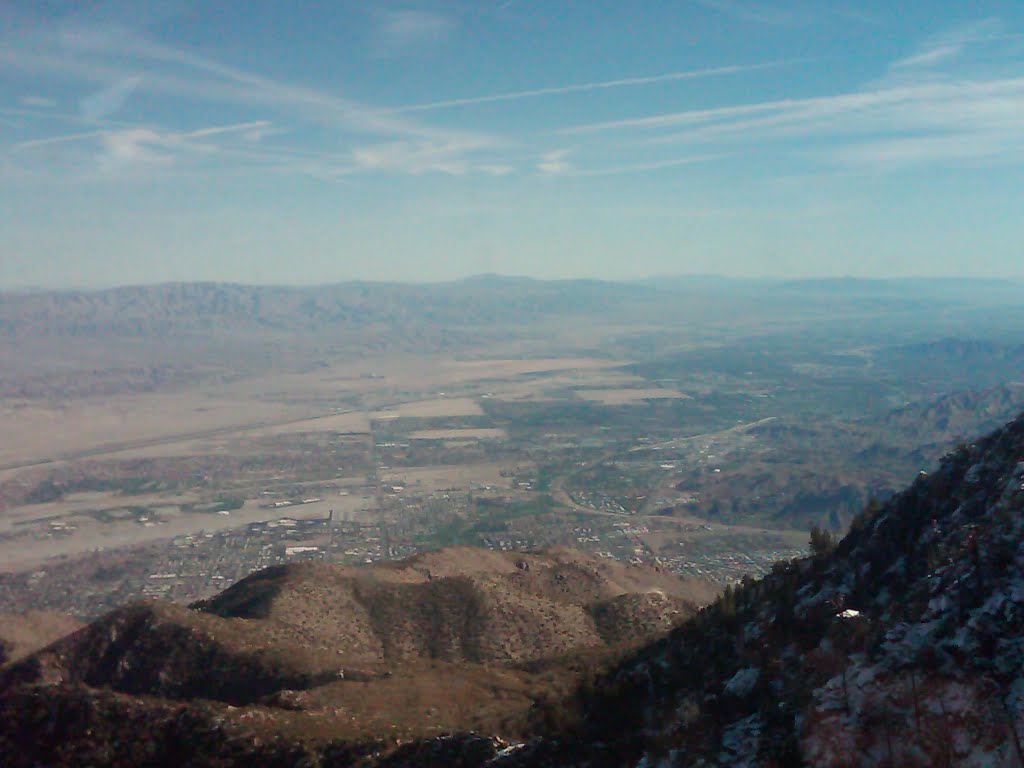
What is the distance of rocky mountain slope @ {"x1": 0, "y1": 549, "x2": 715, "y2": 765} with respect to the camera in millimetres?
22703

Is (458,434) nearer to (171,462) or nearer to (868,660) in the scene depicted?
(171,462)

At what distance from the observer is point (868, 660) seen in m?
15.1

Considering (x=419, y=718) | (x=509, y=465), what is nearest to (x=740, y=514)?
(x=509, y=465)

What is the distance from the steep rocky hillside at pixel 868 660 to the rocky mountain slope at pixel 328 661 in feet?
14.6

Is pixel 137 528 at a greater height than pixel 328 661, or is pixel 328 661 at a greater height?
pixel 328 661

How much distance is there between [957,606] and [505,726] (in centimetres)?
1280

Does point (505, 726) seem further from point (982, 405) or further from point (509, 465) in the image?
point (982, 405)

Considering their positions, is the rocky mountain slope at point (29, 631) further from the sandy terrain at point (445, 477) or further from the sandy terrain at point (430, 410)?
the sandy terrain at point (430, 410)

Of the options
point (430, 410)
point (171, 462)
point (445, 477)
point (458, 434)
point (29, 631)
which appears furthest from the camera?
point (430, 410)

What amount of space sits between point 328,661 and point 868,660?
75.3 ft

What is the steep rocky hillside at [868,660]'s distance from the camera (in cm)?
1297

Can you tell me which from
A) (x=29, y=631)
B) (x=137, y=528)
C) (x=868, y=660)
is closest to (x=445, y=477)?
(x=137, y=528)

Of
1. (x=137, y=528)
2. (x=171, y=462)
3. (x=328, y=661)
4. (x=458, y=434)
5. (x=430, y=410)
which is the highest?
(x=328, y=661)

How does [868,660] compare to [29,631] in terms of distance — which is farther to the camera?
[29,631]
